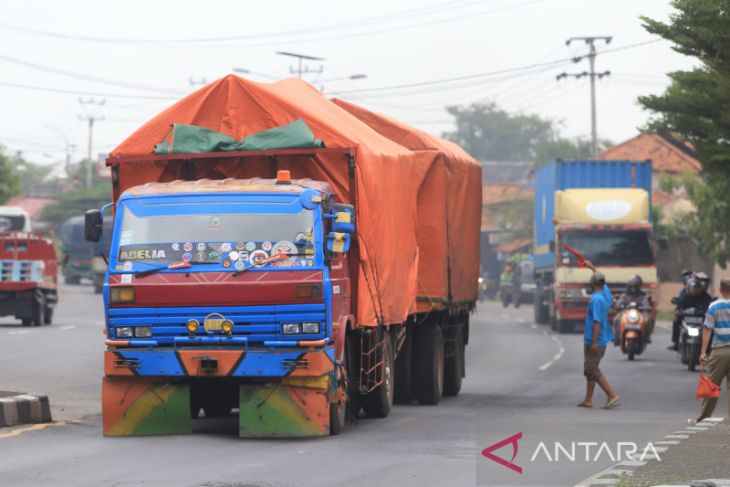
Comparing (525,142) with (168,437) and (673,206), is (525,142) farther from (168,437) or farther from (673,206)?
(168,437)

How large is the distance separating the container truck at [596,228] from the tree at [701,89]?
33.8 ft

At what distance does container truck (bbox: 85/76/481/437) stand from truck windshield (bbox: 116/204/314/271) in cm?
1

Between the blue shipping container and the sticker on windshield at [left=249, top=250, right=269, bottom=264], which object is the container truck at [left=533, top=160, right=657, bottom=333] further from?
the sticker on windshield at [left=249, top=250, right=269, bottom=264]

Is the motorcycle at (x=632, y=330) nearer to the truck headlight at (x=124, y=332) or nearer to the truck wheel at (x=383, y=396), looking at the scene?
the truck wheel at (x=383, y=396)

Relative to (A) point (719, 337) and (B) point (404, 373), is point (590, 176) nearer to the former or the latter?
(B) point (404, 373)

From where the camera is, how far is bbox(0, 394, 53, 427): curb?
Result: 15.7 meters

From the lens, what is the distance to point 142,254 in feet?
47.2

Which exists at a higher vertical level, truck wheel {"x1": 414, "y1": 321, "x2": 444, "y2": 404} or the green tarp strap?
the green tarp strap

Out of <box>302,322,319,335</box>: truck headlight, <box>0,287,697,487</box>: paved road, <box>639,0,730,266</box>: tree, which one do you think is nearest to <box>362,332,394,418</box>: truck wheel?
<box>0,287,697,487</box>: paved road

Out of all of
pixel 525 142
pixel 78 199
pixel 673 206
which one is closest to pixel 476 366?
pixel 673 206

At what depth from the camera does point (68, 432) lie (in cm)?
1504

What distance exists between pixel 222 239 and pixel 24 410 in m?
3.23

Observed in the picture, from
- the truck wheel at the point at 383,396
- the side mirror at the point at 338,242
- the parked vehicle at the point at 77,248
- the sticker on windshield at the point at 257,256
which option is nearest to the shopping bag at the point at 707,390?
the truck wheel at the point at 383,396

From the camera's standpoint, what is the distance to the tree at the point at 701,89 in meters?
21.0
